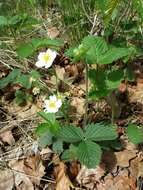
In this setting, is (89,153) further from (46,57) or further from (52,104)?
(46,57)

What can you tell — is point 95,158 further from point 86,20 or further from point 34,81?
point 86,20

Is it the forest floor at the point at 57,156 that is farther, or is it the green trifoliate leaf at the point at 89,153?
the forest floor at the point at 57,156

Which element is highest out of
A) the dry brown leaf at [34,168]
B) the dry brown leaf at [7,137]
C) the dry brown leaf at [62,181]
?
the dry brown leaf at [7,137]

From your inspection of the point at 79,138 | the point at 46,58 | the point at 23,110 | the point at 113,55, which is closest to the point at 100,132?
the point at 79,138

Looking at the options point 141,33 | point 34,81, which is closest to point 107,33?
point 141,33

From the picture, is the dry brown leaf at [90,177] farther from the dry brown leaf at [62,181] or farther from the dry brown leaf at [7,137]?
the dry brown leaf at [7,137]

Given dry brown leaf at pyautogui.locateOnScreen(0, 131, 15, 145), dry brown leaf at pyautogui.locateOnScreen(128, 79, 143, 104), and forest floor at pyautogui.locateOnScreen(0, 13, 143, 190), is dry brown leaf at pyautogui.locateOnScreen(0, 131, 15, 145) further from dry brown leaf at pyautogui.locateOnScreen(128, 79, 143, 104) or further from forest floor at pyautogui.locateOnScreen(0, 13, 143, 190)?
dry brown leaf at pyautogui.locateOnScreen(128, 79, 143, 104)

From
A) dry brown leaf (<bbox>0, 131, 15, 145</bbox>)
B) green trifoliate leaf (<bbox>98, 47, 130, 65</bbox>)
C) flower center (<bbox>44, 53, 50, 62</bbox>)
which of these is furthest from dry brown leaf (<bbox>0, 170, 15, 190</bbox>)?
green trifoliate leaf (<bbox>98, 47, 130, 65</bbox>)

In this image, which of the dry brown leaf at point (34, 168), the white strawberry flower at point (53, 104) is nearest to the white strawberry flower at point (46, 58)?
the white strawberry flower at point (53, 104)
